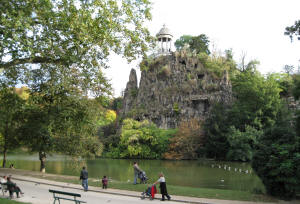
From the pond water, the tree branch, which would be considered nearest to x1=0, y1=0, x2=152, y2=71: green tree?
the tree branch

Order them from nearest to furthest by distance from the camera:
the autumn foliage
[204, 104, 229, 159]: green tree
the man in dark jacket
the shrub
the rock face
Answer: the man in dark jacket, [204, 104, 229, 159]: green tree, the autumn foliage, the rock face, the shrub

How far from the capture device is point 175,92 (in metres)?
64.1

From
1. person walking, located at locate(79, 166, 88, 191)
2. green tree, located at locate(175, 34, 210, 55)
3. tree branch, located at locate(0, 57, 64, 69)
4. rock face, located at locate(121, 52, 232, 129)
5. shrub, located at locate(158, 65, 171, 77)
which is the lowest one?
person walking, located at locate(79, 166, 88, 191)

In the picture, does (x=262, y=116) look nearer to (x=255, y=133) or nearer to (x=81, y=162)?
(x=255, y=133)

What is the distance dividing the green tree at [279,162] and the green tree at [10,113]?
15381 millimetres

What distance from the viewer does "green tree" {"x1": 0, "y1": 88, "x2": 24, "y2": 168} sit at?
19297 millimetres

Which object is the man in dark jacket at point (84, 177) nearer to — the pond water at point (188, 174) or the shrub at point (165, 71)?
the pond water at point (188, 174)

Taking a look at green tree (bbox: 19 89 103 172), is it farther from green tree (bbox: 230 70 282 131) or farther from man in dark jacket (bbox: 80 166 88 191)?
green tree (bbox: 230 70 282 131)

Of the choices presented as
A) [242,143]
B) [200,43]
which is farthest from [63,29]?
[200,43]

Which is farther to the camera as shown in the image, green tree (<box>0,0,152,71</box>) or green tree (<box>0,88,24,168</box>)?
green tree (<box>0,88,24,168</box>)

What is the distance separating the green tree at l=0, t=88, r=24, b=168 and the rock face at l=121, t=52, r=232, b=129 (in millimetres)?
34221

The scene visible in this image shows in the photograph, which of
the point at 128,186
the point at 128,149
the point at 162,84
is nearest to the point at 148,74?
the point at 162,84

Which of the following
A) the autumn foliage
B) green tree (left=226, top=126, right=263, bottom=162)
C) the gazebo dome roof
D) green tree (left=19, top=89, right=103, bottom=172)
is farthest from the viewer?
the gazebo dome roof

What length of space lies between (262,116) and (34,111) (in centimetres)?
4054
